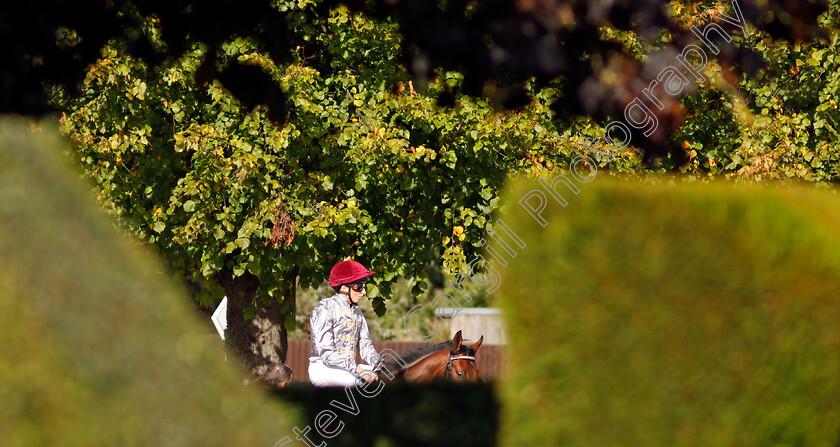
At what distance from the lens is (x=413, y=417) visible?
216 inches

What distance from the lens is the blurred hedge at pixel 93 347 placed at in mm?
1527

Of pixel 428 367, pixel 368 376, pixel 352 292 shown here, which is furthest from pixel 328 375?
pixel 428 367

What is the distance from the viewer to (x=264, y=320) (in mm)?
10047

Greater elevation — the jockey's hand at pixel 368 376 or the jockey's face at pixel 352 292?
the jockey's face at pixel 352 292

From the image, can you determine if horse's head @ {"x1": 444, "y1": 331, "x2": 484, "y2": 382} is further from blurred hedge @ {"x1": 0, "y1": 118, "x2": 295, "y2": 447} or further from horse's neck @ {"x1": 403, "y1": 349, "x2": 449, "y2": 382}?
blurred hedge @ {"x1": 0, "y1": 118, "x2": 295, "y2": 447}

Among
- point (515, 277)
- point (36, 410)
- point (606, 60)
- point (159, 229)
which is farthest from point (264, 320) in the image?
point (36, 410)

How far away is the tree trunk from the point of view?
991cm

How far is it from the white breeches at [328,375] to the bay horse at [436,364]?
2.18 ft

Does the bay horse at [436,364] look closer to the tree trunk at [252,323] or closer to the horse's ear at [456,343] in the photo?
the horse's ear at [456,343]

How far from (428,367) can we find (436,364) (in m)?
0.07

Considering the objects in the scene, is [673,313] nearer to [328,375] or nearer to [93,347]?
[93,347]

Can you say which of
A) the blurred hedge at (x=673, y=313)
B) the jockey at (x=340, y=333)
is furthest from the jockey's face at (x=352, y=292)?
the blurred hedge at (x=673, y=313)

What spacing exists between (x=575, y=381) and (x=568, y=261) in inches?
17.7

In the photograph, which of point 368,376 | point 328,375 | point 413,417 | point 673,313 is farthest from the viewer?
point 328,375
